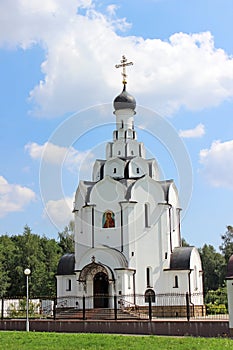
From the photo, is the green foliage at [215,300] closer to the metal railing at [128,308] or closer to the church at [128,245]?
the metal railing at [128,308]

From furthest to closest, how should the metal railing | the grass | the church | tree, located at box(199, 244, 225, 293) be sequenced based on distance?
tree, located at box(199, 244, 225, 293), the church, the metal railing, the grass

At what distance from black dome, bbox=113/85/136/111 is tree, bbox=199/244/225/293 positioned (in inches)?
1000

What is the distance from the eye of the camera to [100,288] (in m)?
30.9

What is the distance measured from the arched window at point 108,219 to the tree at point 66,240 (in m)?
24.1

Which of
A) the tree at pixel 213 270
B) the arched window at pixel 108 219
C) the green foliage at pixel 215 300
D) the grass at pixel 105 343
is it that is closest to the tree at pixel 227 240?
the tree at pixel 213 270

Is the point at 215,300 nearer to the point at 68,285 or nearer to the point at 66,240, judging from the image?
the point at 68,285

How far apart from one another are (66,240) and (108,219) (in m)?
27.5

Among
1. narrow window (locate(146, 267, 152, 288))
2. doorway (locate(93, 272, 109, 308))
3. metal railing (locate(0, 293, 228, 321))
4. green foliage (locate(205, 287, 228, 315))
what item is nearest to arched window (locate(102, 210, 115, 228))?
doorway (locate(93, 272, 109, 308))

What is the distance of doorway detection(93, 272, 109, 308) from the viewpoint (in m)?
30.6

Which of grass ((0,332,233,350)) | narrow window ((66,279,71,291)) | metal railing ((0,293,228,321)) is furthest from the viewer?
narrow window ((66,279,71,291))

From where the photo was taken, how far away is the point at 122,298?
2948cm

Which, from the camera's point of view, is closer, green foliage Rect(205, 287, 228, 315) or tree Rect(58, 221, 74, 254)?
green foliage Rect(205, 287, 228, 315)

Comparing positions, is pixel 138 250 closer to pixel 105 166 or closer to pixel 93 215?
pixel 93 215

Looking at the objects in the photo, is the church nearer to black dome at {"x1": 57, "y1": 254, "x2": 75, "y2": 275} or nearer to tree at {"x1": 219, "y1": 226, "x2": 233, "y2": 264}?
black dome at {"x1": 57, "y1": 254, "x2": 75, "y2": 275}
